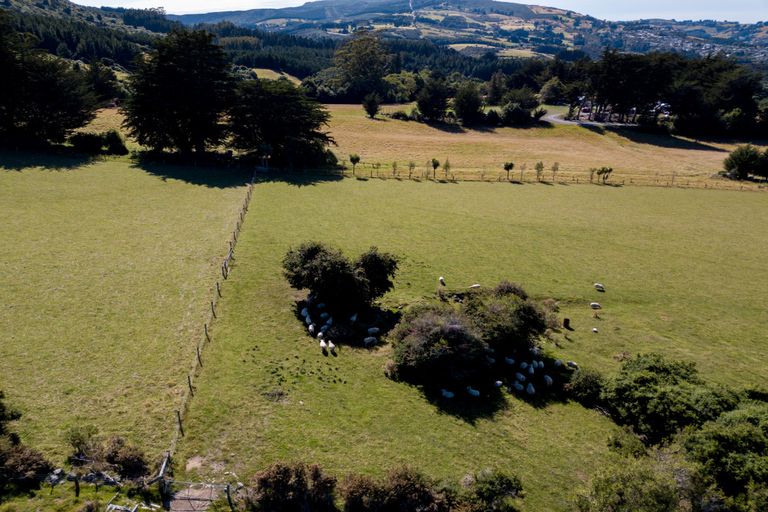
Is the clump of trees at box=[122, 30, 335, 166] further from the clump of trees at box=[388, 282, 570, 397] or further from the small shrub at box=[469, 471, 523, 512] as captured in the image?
the small shrub at box=[469, 471, 523, 512]

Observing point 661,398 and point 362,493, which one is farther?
point 661,398

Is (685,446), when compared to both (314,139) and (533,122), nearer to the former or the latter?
(314,139)

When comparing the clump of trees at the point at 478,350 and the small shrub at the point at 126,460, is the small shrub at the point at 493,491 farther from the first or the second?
the small shrub at the point at 126,460

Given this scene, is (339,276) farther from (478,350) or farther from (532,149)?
(532,149)

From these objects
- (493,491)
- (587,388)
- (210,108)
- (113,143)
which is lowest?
(587,388)

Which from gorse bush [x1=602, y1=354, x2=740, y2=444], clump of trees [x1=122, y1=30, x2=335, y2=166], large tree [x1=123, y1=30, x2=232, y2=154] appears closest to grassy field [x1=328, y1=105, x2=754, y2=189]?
clump of trees [x1=122, y1=30, x2=335, y2=166]

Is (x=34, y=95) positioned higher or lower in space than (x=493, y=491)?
higher

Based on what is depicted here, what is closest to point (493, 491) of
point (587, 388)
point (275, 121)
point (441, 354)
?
point (441, 354)
